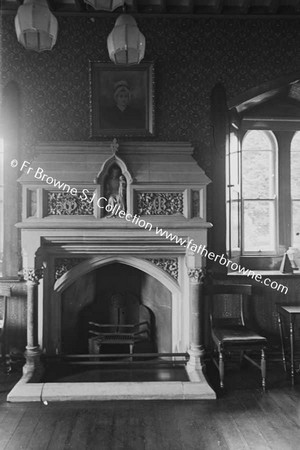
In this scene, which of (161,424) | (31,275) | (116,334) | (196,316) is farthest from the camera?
(116,334)

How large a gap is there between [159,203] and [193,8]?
7.37 ft

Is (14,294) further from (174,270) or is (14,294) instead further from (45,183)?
(174,270)

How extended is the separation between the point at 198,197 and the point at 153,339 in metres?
1.79

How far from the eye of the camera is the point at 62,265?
4.73 meters

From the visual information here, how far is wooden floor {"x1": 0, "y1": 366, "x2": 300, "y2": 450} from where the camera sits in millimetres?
3152

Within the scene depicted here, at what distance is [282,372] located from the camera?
15.3 ft

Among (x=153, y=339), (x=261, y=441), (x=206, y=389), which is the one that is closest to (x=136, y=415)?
(x=206, y=389)

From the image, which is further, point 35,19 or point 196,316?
point 196,316

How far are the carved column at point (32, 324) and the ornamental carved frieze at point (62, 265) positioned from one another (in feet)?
0.95

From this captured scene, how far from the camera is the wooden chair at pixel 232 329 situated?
13.8 feet

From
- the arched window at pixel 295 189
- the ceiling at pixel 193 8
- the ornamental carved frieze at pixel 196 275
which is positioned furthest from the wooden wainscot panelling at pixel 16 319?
the arched window at pixel 295 189

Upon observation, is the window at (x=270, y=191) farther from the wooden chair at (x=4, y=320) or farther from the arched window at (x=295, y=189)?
the wooden chair at (x=4, y=320)

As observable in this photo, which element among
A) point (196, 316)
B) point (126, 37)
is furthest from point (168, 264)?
point (126, 37)

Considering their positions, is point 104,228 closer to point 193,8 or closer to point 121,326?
point 121,326
